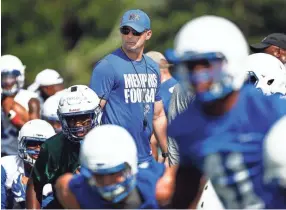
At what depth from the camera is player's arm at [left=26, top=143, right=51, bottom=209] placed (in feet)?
22.7

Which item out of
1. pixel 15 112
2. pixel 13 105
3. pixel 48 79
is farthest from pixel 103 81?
pixel 48 79

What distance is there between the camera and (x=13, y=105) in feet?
35.6

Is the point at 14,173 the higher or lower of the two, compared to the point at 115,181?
lower

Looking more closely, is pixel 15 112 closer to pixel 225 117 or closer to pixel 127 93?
pixel 127 93

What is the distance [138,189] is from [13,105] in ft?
18.7

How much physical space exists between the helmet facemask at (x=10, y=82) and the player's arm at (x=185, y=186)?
20.6 feet

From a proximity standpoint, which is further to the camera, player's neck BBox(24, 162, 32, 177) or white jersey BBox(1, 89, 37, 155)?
white jersey BBox(1, 89, 37, 155)

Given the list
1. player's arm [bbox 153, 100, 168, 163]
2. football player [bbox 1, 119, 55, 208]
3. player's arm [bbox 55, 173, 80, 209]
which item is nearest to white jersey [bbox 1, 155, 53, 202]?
football player [bbox 1, 119, 55, 208]

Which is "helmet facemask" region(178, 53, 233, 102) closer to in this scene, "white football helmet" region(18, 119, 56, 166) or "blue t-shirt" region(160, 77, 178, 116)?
"white football helmet" region(18, 119, 56, 166)

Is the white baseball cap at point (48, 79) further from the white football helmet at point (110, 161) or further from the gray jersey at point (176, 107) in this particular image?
the white football helmet at point (110, 161)

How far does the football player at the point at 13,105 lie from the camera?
10719 mm

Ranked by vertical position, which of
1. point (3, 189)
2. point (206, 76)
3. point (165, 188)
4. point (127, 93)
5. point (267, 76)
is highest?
point (206, 76)

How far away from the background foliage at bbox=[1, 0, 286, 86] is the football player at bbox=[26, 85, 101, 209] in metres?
19.1

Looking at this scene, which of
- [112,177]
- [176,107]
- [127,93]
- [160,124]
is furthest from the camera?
[160,124]
